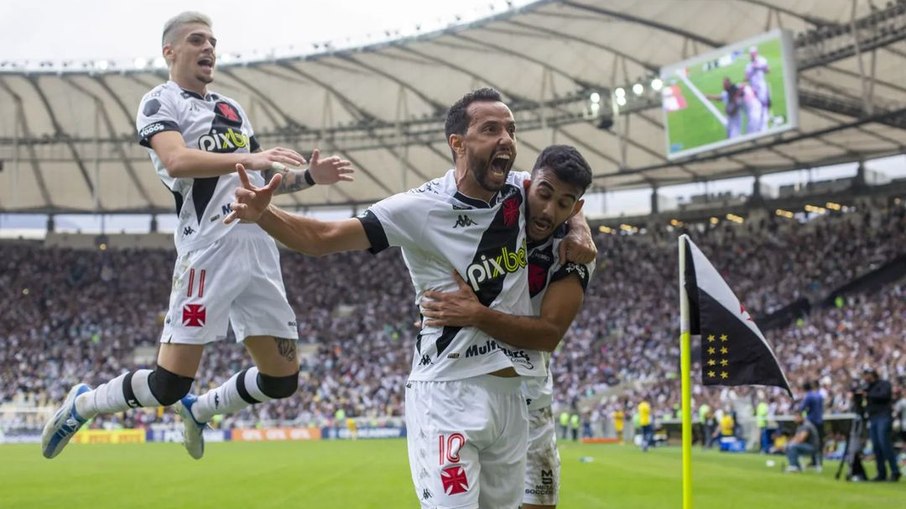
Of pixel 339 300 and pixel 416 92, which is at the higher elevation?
pixel 416 92

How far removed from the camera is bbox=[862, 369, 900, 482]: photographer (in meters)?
13.9

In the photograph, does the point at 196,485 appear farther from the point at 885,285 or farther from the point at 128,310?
the point at 128,310

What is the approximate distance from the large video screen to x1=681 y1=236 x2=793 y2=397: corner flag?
22.2m

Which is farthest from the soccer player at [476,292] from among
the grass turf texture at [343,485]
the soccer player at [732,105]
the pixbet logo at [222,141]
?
the soccer player at [732,105]

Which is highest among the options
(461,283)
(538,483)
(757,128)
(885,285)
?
(757,128)

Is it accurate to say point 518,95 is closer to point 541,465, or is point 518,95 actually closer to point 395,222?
point 541,465

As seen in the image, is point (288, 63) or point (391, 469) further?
point (288, 63)

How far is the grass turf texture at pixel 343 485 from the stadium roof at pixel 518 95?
1664cm

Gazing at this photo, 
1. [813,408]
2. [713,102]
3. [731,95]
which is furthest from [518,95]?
[813,408]

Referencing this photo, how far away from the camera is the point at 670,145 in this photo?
100 ft

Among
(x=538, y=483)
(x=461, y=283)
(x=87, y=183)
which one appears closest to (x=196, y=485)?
(x=538, y=483)

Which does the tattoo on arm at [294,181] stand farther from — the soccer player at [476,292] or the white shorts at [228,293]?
the soccer player at [476,292]

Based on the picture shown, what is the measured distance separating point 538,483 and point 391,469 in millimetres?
11388

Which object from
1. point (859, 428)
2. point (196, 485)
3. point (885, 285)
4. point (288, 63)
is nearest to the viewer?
point (196, 485)
